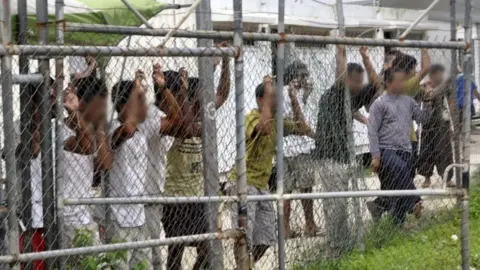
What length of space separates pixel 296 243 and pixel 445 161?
1.52 m

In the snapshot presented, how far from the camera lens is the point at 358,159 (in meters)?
7.58

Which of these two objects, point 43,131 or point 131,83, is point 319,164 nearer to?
point 131,83

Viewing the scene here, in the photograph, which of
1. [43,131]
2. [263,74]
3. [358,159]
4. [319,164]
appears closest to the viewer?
[43,131]

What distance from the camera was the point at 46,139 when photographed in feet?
16.0

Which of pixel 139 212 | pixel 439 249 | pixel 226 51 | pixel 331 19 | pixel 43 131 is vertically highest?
pixel 331 19

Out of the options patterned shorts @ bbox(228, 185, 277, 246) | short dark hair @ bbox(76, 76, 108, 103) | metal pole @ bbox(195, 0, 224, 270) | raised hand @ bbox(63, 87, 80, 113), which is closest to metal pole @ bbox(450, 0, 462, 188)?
patterned shorts @ bbox(228, 185, 277, 246)

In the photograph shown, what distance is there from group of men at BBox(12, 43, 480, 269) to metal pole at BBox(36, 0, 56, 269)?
93 millimetres

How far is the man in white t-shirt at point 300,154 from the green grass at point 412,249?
43 cm

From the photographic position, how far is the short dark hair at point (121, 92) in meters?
5.34

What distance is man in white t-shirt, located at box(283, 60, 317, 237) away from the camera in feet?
21.7

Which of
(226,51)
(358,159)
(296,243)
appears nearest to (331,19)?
(358,159)

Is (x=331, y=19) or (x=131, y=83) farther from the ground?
(x=331, y=19)

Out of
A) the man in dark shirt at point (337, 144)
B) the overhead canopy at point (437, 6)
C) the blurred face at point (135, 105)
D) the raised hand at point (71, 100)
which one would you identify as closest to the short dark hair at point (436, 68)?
the man in dark shirt at point (337, 144)

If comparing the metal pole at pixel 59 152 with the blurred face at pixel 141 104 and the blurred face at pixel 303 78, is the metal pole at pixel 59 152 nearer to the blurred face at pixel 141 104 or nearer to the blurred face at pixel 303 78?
the blurred face at pixel 141 104
